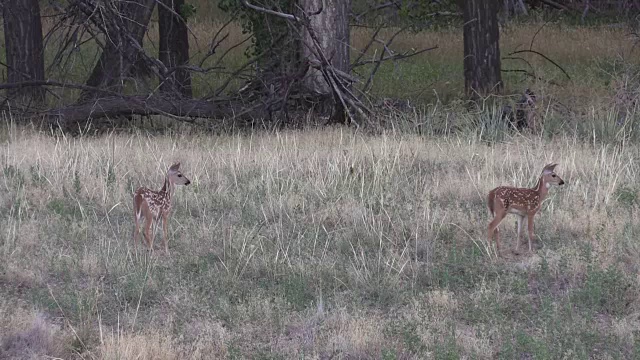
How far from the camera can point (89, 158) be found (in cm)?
1058

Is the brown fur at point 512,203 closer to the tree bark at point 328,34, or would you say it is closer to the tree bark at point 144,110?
the tree bark at point 144,110

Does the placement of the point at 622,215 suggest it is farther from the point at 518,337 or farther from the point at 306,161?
the point at 306,161

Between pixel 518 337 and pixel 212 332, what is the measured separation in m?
1.74

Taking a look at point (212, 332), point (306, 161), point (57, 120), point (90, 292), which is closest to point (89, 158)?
point (306, 161)

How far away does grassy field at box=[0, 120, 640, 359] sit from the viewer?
6.11 meters

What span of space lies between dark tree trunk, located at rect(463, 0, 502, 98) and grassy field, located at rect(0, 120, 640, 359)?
6925 mm

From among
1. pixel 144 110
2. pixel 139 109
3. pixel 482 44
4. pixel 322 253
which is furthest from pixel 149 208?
pixel 482 44

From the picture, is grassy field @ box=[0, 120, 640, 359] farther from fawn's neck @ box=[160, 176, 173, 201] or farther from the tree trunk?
the tree trunk

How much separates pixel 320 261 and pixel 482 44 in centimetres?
1088

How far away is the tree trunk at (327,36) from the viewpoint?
14.0 metres

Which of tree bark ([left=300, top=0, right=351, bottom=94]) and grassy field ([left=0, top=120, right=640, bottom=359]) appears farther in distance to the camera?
tree bark ([left=300, top=0, right=351, bottom=94])

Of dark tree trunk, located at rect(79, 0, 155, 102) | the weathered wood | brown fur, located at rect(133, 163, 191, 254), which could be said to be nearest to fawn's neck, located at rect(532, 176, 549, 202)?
brown fur, located at rect(133, 163, 191, 254)

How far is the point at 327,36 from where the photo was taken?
47.2ft

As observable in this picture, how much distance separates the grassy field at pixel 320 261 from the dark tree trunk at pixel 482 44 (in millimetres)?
6925
